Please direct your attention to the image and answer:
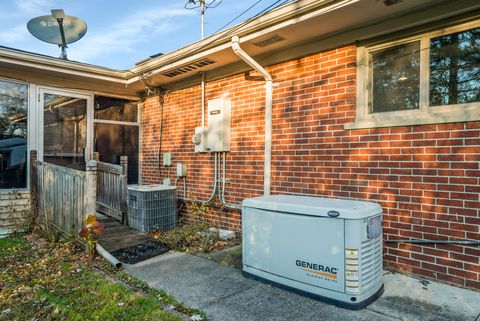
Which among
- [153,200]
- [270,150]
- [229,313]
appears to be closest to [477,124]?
[270,150]

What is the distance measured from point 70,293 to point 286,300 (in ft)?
6.56

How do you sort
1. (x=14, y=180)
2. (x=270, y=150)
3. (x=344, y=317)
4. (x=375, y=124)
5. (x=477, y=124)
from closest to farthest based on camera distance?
(x=344, y=317)
(x=477, y=124)
(x=375, y=124)
(x=270, y=150)
(x=14, y=180)

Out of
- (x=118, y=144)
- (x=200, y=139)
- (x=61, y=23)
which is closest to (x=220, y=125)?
(x=200, y=139)

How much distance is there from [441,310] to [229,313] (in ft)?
5.49

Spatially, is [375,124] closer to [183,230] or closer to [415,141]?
[415,141]

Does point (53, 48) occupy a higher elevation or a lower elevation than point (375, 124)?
higher

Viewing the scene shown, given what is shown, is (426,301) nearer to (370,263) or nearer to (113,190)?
(370,263)

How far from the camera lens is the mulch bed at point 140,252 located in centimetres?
403

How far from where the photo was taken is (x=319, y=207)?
2760 millimetres

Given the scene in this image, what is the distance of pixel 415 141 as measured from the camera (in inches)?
128

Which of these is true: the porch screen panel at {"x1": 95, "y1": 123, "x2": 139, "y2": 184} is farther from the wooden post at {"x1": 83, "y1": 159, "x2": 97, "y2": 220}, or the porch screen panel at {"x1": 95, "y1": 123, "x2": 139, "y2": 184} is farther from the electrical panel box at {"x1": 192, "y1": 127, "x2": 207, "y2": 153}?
the wooden post at {"x1": 83, "y1": 159, "x2": 97, "y2": 220}

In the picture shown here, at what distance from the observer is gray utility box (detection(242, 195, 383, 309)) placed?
2594 mm

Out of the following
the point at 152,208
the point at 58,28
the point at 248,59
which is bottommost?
the point at 152,208

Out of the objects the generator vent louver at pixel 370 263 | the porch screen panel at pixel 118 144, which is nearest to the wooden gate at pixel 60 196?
the porch screen panel at pixel 118 144
